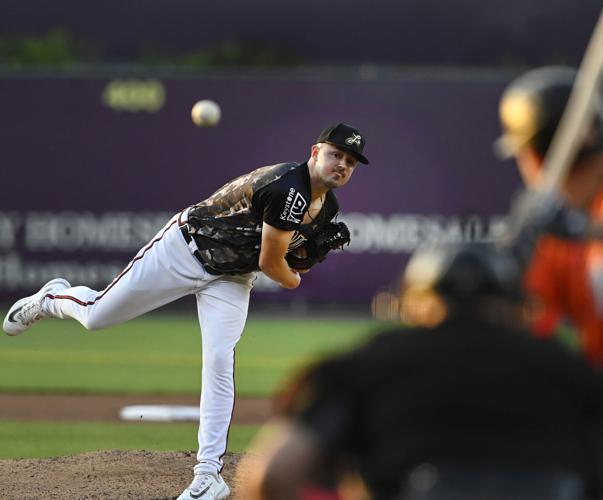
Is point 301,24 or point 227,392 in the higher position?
point 301,24

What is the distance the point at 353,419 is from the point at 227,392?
136 inches

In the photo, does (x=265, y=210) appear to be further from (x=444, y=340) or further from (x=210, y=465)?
(x=444, y=340)

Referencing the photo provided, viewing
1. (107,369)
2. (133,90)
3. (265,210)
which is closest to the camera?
(265,210)

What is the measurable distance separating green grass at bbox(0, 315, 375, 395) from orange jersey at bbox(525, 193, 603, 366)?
5.90 m

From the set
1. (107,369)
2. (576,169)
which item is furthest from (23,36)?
(576,169)

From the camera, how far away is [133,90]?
17.2 meters

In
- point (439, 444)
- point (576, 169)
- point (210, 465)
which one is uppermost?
point (576, 169)

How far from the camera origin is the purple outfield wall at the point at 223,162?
664 inches

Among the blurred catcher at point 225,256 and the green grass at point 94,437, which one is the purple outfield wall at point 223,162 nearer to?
the green grass at point 94,437

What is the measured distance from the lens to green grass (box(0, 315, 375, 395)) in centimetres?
1070

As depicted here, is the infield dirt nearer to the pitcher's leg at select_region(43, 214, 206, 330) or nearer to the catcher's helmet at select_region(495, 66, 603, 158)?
the pitcher's leg at select_region(43, 214, 206, 330)

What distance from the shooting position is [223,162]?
680 inches

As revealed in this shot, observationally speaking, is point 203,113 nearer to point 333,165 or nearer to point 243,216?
point 243,216

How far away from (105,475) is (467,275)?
4344mm
